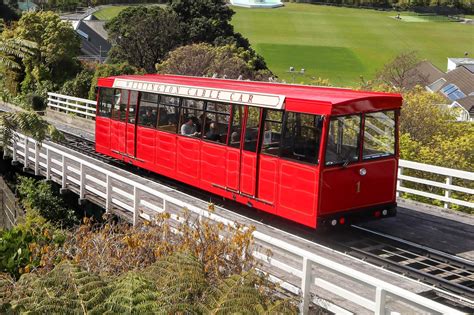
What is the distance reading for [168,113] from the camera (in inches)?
671

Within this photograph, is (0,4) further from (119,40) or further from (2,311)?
(2,311)

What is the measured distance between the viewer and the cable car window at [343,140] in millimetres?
12306

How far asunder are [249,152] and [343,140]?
2.21 m

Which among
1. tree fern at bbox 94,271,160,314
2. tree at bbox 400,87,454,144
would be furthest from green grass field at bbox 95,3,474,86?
tree fern at bbox 94,271,160,314

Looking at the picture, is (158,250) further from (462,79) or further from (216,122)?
(462,79)

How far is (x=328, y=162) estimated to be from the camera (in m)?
12.4

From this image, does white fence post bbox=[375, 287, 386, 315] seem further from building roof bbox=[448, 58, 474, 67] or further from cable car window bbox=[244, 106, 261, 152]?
building roof bbox=[448, 58, 474, 67]

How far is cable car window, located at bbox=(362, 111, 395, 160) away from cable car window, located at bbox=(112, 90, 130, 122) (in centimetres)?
822

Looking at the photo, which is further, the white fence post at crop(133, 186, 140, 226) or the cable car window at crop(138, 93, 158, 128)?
the cable car window at crop(138, 93, 158, 128)

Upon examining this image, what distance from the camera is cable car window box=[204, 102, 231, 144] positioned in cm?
1475

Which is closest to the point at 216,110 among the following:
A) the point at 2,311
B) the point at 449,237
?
the point at 449,237

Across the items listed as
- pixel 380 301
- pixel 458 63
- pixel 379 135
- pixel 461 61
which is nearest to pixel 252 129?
pixel 379 135

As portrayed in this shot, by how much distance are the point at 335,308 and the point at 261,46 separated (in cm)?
9944

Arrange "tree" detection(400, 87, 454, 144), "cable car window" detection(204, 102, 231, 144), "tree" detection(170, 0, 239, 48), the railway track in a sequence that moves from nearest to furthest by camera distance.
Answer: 1. the railway track
2. "cable car window" detection(204, 102, 231, 144)
3. "tree" detection(400, 87, 454, 144)
4. "tree" detection(170, 0, 239, 48)
